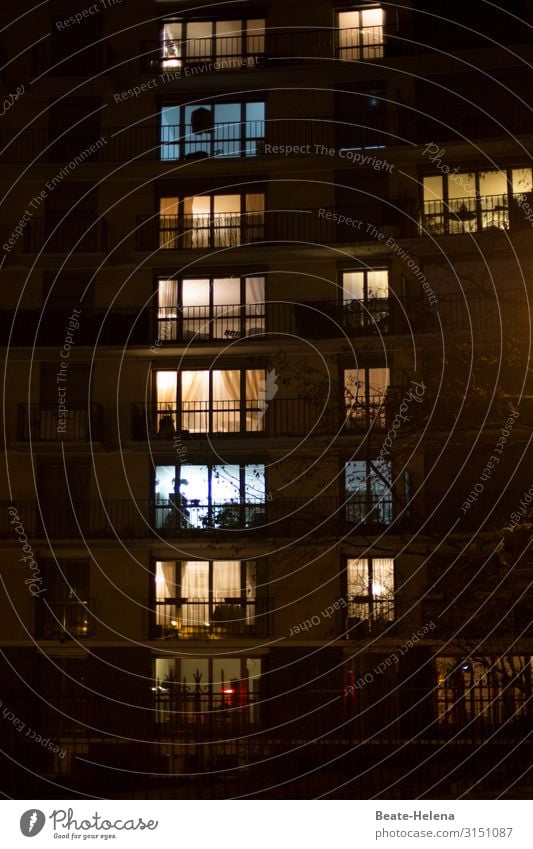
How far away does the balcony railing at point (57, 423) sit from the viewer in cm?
2569

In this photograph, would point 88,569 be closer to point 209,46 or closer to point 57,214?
point 57,214

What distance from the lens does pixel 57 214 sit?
2656cm

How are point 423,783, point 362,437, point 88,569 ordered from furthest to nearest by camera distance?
point 88,569
point 362,437
point 423,783

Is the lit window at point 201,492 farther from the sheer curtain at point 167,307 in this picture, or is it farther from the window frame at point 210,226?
the window frame at point 210,226

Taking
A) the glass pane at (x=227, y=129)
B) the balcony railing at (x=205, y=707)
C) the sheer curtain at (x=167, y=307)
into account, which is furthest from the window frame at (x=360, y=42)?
the balcony railing at (x=205, y=707)

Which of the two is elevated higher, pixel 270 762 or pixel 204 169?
pixel 204 169

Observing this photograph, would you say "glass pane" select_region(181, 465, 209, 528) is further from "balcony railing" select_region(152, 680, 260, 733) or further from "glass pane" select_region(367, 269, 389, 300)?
"glass pane" select_region(367, 269, 389, 300)

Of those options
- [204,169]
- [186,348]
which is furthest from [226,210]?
[186,348]

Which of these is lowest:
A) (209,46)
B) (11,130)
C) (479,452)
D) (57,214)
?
(479,452)

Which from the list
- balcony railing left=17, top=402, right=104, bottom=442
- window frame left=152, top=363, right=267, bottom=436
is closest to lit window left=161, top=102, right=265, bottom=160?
window frame left=152, top=363, right=267, bottom=436

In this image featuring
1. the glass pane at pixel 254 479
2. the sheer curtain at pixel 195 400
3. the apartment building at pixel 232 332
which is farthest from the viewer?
the sheer curtain at pixel 195 400

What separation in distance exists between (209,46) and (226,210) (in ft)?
12.0

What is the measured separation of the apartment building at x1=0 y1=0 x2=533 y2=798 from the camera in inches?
934

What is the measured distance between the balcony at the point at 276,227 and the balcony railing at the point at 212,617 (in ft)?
24.5
